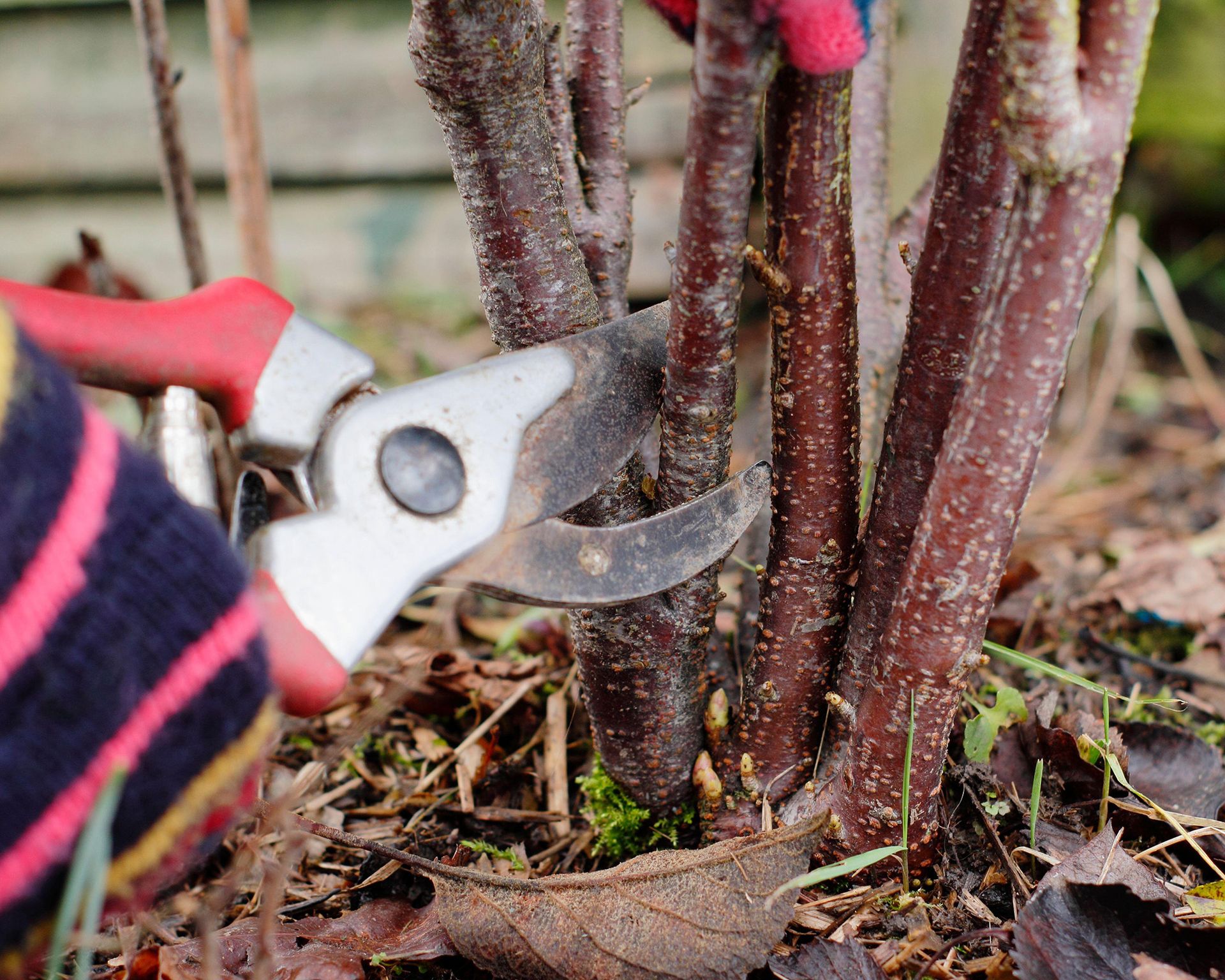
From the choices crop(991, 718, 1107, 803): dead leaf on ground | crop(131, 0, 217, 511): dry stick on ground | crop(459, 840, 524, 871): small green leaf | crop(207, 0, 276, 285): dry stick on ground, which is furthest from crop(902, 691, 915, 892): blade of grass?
crop(207, 0, 276, 285): dry stick on ground

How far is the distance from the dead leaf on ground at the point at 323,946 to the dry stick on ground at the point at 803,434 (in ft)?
1.45

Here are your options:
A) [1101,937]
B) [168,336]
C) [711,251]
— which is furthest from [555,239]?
[1101,937]

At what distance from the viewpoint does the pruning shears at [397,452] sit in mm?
979

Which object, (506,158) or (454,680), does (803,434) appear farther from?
(454,680)

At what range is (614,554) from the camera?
1.09 m

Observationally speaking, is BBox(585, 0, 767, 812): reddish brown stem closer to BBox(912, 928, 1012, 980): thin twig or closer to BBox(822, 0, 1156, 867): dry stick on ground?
BBox(822, 0, 1156, 867): dry stick on ground

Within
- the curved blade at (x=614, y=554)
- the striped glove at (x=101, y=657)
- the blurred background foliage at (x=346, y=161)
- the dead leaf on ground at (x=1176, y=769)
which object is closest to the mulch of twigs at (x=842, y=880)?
the dead leaf on ground at (x=1176, y=769)

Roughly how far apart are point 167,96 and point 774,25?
4.64 ft

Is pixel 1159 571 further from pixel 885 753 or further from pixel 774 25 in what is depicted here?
pixel 774 25

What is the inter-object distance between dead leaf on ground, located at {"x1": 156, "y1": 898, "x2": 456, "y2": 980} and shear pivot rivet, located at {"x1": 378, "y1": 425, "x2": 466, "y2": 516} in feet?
1.91

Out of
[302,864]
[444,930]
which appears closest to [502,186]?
[444,930]

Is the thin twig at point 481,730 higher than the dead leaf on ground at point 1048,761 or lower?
lower

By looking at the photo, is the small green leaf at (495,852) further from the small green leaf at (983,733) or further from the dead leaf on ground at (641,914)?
the small green leaf at (983,733)

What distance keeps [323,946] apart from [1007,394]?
1065 mm
